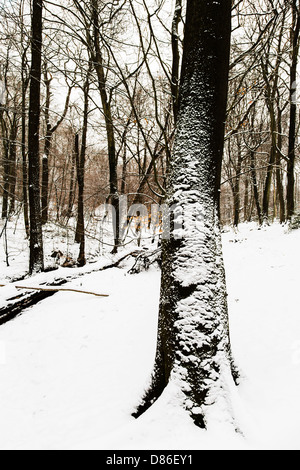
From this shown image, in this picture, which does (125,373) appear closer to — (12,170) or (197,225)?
(197,225)

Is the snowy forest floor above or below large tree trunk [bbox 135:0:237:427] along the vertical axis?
below

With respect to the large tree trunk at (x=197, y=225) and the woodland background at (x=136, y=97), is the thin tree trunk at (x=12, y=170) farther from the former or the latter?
the large tree trunk at (x=197, y=225)

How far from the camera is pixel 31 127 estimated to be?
22.3 feet

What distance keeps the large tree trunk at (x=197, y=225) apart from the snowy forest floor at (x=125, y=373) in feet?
1.01

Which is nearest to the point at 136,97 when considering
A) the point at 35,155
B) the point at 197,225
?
the point at 35,155

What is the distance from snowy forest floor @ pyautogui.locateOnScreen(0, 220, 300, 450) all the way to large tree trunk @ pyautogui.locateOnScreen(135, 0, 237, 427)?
1.01 feet

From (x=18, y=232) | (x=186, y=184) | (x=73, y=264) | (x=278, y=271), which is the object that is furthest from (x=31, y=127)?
(x=18, y=232)

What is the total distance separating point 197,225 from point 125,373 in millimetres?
2025

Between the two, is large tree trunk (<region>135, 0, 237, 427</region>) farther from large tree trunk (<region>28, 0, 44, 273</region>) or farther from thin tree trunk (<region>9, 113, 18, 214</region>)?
large tree trunk (<region>28, 0, 44, 273</region>)

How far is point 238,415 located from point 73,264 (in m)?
9.36

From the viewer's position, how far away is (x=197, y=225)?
1.96 meters

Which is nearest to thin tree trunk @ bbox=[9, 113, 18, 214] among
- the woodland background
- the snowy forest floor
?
the woodland background

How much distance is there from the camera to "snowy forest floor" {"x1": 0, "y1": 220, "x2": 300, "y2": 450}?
167cm

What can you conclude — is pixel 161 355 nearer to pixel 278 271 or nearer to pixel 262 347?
pixel 262 347
